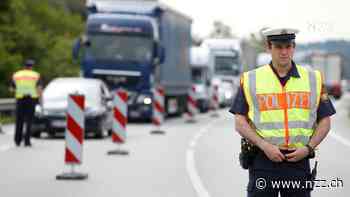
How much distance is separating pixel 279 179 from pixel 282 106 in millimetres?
497

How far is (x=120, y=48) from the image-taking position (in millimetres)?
33312

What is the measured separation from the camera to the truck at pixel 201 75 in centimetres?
4966

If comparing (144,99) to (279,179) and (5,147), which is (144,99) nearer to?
(5,147)

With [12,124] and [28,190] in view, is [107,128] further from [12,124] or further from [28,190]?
[28,190]

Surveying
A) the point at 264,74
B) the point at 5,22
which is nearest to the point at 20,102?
the point at 264,74

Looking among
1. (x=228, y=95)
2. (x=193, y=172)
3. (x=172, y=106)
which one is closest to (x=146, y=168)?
(x=193, y=172)

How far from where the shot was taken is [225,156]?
65.8 feet

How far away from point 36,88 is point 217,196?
9.27 m

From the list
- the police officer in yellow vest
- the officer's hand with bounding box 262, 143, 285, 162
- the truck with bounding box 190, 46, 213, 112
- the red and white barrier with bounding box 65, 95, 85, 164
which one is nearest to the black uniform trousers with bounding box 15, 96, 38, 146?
the police officer in yellow vest

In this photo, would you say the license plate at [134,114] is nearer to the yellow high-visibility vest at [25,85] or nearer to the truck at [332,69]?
the yellow high-visibility vest at [25,85]

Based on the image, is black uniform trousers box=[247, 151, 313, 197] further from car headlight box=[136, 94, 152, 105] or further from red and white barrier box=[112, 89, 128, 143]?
car headlight box=[136, 94, 152, 105]

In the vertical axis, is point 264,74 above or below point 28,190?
above

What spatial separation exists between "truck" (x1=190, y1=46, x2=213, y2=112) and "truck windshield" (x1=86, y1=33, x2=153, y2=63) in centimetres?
1605

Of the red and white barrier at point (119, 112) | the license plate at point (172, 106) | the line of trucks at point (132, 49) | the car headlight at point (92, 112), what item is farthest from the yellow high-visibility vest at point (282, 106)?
the license plate at point (172, 106)
